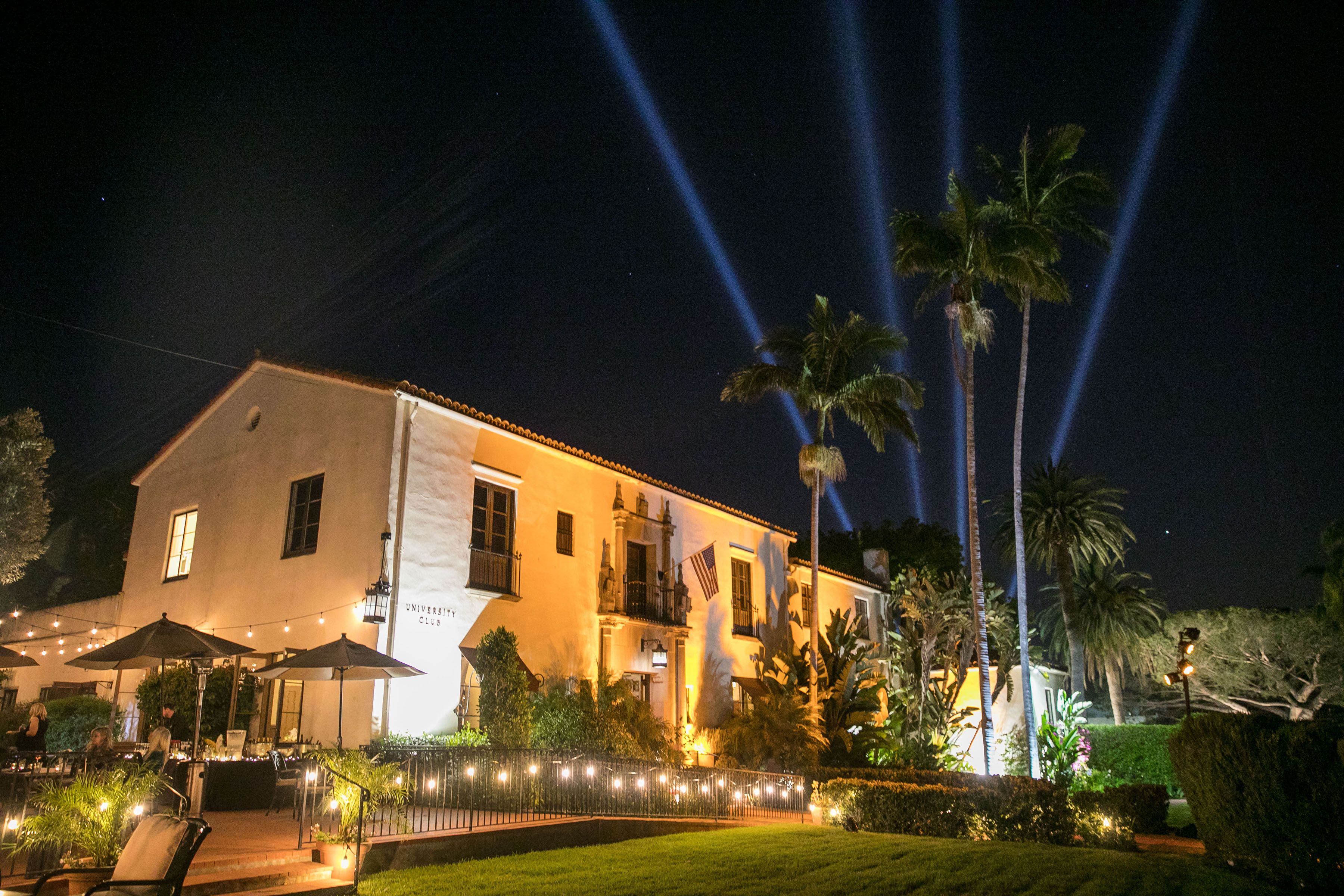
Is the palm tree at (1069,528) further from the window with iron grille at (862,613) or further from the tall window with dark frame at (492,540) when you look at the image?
the tall window with dark frame at (492,540)

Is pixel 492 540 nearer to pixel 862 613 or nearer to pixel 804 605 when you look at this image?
pixel 804 605

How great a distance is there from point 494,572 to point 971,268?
1386cm

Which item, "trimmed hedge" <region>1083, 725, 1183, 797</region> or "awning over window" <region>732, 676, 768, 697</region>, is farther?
"trimmed hedge" <region>1083, 725, 1183, 797</region>

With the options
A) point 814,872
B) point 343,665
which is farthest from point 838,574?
point 343,665

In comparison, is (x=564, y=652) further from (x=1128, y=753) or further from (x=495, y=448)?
(x=1128, y=753)

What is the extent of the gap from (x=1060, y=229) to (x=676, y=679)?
15.5 m

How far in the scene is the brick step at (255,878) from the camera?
27.6 ft

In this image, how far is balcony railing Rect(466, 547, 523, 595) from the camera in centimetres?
1762

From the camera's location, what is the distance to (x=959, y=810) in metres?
14.2

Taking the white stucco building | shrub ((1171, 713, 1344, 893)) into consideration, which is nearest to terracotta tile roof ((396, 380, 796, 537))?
the white stucco building

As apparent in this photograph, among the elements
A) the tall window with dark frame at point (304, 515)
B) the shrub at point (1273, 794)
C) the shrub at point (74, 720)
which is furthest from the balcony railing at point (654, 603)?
the shrub at point (1273, 794)

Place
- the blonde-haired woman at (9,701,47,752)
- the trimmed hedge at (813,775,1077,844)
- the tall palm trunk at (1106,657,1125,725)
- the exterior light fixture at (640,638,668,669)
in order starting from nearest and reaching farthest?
the blonde-haired woman at (9,701,47,752) → the trimmed hedge at (813,775,1077,844) → the exterior light fixture at (640,638,668,669) → the tall palm trunk at (1106,657,1125,725)

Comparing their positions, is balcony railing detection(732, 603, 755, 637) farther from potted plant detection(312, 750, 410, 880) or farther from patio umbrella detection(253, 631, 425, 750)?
potted plant detection(312, 750, 410, 880)

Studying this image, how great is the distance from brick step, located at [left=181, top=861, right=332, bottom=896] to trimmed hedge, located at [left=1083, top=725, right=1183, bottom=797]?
29.2 m
